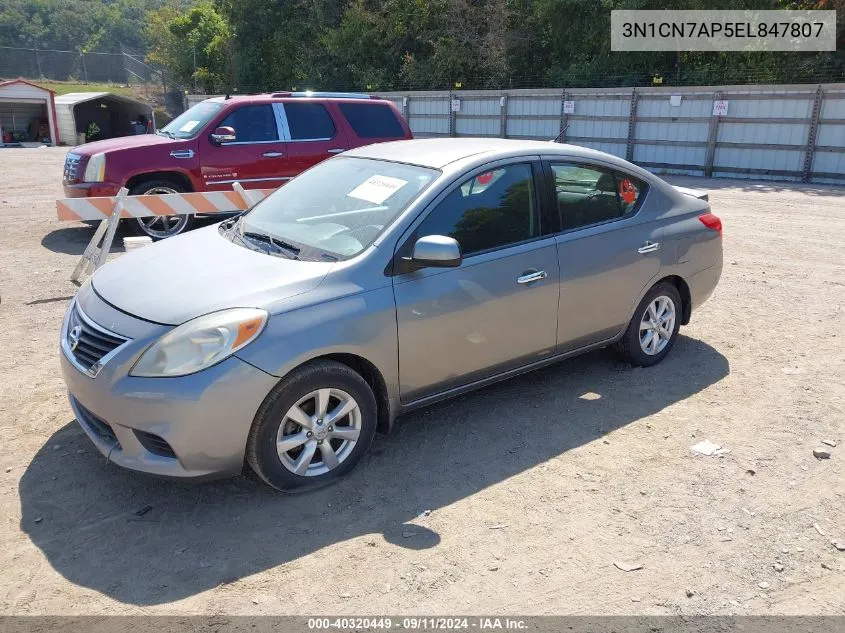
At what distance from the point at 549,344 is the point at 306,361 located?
177cm

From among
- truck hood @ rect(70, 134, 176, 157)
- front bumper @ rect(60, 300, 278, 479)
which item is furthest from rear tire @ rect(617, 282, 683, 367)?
truck hood @ rect(70, 134, 176, 157)

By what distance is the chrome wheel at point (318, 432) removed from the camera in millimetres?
3574

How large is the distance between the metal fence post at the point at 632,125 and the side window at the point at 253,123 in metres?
11.9

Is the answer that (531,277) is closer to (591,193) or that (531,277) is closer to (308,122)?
(591,193)

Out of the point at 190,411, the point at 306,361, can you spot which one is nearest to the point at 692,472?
the point at 306,361

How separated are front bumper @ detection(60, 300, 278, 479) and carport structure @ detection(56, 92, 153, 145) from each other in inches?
1328

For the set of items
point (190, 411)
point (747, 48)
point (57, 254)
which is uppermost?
point (747, 48)

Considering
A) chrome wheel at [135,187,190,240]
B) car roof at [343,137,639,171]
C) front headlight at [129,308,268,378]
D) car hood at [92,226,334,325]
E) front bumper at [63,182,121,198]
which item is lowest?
chrome wheel at [135,187,190,240]

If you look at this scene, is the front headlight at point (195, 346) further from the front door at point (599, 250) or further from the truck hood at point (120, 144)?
the truck hood at point (120, 144)

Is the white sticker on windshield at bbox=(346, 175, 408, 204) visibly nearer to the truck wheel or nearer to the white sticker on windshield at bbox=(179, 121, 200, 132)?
the truck wheel

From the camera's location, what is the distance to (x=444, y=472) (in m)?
3.95

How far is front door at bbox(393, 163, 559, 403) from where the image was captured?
155 inches

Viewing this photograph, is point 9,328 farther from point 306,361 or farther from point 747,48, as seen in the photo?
point 747,48

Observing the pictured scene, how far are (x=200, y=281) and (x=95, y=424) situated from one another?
0.89 metres
